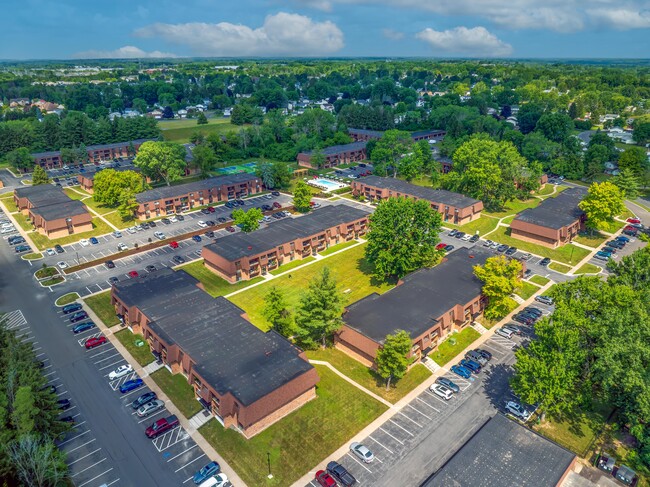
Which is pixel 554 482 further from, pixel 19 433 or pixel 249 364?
→ pixel 19 433

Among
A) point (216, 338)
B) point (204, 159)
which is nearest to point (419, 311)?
point (216, 338)

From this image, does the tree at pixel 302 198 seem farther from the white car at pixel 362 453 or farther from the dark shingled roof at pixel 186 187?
the white car at pixel 362 453

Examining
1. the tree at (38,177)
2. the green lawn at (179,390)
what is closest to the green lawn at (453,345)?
the green lawn at (179,390)

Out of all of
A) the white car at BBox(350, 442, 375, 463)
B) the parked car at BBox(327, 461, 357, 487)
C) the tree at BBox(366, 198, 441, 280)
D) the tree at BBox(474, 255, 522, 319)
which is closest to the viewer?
the parked car at BBox(327, 461, 357, 487)

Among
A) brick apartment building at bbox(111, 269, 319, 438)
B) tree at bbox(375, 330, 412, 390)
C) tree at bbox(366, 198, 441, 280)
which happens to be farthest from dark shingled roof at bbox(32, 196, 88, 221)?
tree at bbox(375, 330, 412, 390)

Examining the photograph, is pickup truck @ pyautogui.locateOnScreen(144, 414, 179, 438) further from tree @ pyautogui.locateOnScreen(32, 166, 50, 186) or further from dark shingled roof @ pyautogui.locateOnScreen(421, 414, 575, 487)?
tree @ pyautogui.locateOnScreen(32, 166, 50, 186)

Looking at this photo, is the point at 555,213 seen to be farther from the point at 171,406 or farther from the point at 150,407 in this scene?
the point at 150,407
